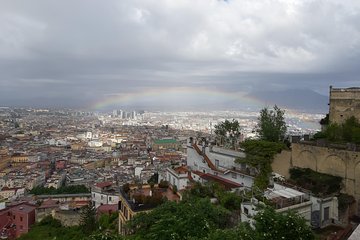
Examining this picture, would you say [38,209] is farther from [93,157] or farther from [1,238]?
[93,157]

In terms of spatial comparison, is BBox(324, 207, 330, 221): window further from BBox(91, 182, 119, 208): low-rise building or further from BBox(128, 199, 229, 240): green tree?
BBox(91, 182, 119, 208): low-rise building

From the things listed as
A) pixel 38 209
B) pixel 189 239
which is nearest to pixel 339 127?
pixel 189 239

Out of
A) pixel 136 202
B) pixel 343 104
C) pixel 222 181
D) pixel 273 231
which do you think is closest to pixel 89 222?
pixel 136 202

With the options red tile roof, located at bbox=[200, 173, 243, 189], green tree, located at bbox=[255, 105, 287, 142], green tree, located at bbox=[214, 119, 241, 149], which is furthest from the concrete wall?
green tree, located at bbox=[214, 119, 241, 149]

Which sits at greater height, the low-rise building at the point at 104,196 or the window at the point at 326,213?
the window at the point at 326,213

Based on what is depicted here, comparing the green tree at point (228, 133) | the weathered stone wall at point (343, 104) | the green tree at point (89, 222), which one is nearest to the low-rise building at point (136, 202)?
the green tree at point (89, 222)

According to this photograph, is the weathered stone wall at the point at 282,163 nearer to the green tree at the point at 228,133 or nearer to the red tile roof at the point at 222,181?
the red tile roof at the point at 222,181
